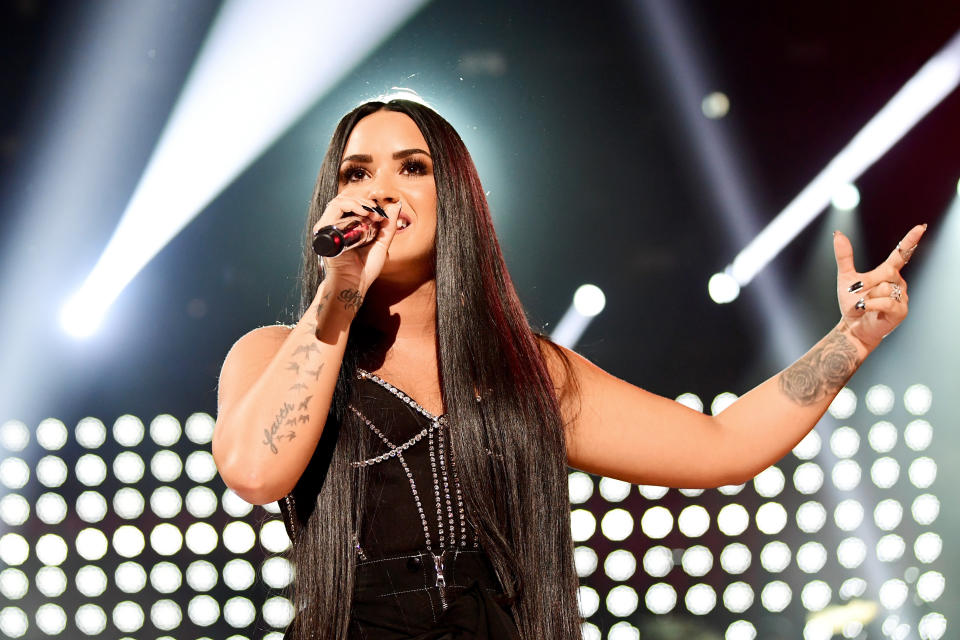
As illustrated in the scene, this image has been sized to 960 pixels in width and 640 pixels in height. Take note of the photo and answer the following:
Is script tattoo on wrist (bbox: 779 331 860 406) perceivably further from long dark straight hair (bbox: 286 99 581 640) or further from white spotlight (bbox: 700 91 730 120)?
white spotlight (bbox: 700 91 730 120)

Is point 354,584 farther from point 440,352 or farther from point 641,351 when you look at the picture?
point 641,351

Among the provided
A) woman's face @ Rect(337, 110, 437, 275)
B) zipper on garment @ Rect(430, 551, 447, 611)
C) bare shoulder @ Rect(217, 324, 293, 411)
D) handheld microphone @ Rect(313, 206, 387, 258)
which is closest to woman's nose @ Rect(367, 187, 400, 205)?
woman's face @ Rect(337, 110, 437, 275)

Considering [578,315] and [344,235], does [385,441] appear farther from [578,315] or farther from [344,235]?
[578,315]

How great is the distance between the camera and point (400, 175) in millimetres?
1288

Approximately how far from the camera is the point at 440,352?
1.27m

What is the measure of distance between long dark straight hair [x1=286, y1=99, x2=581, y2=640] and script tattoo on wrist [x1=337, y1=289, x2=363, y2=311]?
179 mm

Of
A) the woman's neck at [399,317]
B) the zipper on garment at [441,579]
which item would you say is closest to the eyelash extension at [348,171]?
the woman's neck at [399,317]

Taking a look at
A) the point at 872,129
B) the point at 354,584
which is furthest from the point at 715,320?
the point at 354,584

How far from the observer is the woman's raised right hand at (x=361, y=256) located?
40.6 inches

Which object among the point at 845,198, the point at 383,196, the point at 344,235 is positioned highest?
the point at 845,198

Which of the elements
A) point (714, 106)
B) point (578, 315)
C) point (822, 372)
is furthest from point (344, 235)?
point (714, 106)

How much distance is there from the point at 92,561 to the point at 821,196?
189cm

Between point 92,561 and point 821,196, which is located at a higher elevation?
point 821,196

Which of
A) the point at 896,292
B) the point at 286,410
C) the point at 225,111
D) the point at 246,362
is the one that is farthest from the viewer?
the point at 225,111
